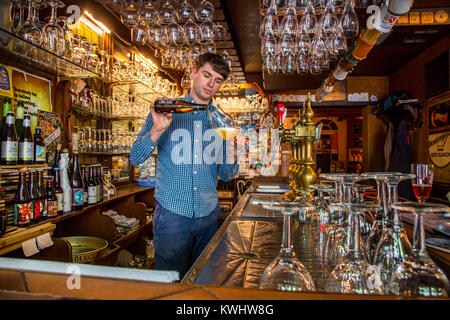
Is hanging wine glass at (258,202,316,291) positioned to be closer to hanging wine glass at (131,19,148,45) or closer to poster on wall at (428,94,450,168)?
hanging wine glass at (131,19,148,45)

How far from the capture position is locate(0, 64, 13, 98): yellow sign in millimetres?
1792

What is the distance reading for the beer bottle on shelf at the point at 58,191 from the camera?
1.93 metres

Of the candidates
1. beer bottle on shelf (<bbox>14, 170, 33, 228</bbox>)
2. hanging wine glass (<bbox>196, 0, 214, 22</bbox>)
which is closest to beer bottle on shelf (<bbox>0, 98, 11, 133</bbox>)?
beer bottle on shelf (<bbox>14, 170, 33, 228</bbox>)

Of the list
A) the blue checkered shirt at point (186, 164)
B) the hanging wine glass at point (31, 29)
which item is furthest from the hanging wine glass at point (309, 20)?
the hanging wine glass at point (31, 29)

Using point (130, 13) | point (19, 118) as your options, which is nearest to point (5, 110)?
point (19, 118)

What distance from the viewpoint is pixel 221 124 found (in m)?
2.04

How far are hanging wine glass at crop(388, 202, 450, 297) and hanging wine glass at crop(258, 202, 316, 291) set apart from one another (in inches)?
7.1

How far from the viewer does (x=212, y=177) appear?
195cm

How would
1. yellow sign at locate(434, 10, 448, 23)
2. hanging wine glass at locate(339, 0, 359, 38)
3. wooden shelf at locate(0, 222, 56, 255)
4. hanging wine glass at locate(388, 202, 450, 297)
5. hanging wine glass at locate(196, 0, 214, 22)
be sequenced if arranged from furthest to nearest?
yellow sign at locate(434, 10, 448, 23)
hanging wine glass at locate(196, 0, 214, 22)
hanging wine glass at locate(339, 0, 359, 38)
wooden shelf at locate(0, 222, 56, 255)
hanging wine glass at locate(388, 202, 450, 297)

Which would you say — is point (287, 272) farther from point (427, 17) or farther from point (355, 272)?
point (427, 17)

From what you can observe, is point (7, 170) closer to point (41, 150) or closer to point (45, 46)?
point (41, 150)

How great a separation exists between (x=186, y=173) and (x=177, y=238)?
1.33ft

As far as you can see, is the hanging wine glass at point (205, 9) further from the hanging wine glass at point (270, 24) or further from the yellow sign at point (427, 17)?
the yellow sign at point (427, 17)

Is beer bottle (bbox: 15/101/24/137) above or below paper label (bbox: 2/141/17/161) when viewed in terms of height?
above
